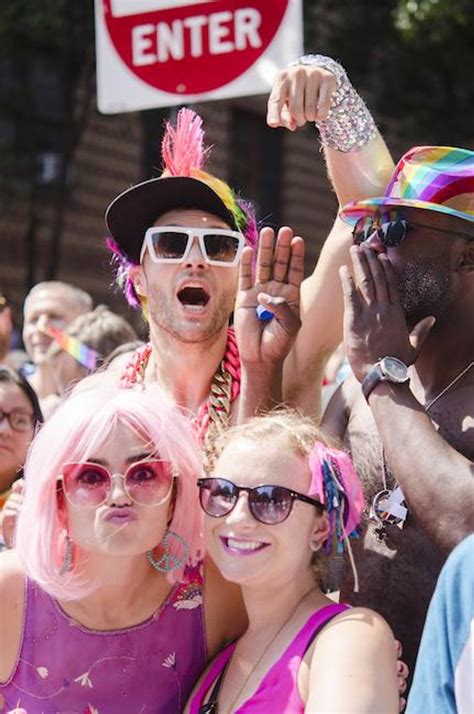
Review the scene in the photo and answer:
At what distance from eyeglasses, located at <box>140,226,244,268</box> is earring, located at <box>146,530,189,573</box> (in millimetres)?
1011

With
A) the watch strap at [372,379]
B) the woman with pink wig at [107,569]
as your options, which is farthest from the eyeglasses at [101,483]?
the watch strap at [372,379]

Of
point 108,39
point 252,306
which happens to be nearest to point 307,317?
point 252,306

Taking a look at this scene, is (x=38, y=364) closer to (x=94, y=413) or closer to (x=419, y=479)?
(x=94, y=413)

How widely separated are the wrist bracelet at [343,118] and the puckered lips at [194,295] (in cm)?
→ 56

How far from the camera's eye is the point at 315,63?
114 inches

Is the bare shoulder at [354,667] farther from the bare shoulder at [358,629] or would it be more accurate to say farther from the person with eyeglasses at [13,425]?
the person with eyeglasses at [13,425]

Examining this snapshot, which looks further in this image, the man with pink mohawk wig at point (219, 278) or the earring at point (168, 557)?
the man with pink mohawk wig at point (219, 278)

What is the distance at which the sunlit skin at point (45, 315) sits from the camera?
20.4ft

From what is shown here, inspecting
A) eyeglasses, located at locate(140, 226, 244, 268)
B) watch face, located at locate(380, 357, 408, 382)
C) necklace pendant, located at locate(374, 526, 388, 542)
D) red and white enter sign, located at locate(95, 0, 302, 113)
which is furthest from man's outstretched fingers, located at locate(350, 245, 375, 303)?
red and white enter sign, located at locate(95, 0, 302, 113)

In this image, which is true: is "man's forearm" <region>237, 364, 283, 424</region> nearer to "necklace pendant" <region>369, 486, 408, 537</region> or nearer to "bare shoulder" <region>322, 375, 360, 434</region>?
"bare shoulder" <region>322, 375, 360, 434</region>

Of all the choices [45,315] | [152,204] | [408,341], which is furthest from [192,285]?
[45,315]

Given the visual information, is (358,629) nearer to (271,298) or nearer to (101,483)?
(101,483)

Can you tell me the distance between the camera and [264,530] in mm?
2359

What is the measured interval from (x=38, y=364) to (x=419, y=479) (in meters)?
4.12
